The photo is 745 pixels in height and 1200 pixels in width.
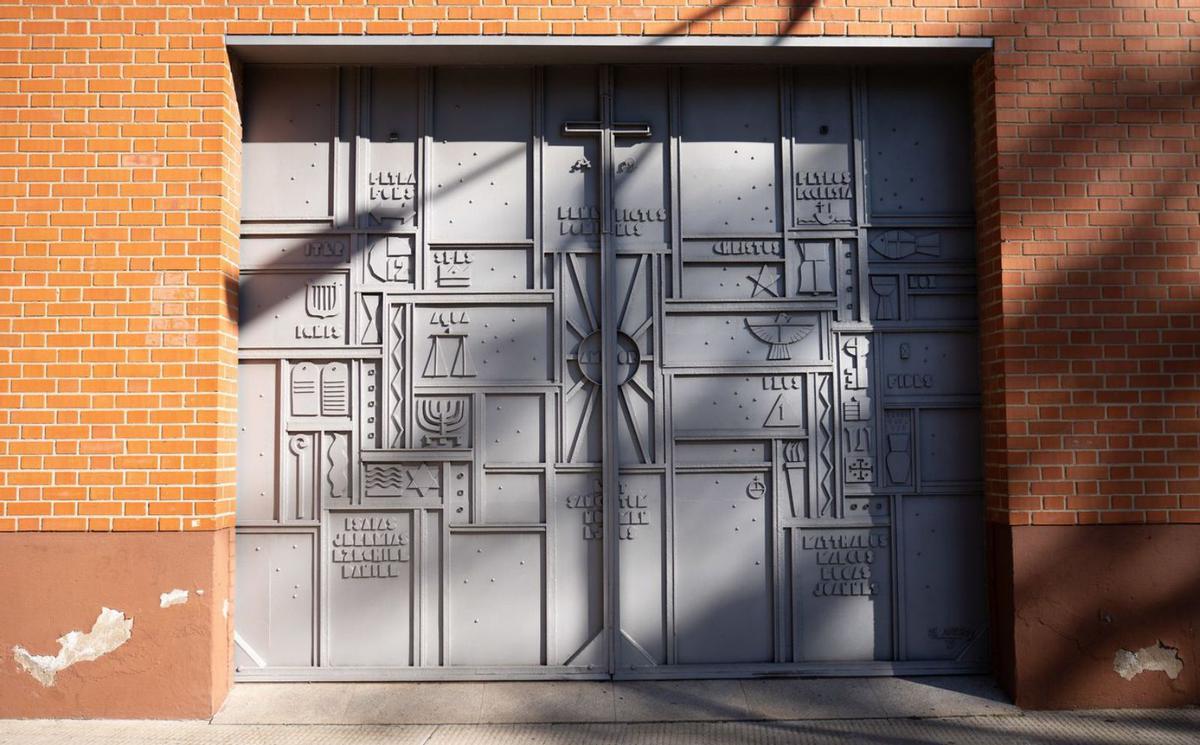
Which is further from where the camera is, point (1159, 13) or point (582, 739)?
point (1159, 13)

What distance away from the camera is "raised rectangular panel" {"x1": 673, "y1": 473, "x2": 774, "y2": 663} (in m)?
5.30

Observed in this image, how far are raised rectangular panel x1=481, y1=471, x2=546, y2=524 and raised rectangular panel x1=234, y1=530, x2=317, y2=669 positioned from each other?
994mm

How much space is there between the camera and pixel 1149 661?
502cm

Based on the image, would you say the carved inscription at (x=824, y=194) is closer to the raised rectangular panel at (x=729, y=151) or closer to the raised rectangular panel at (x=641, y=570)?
the raised rectangular panel at (x=729, y=151)

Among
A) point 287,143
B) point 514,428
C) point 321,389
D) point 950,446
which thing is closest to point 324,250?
point 287,143

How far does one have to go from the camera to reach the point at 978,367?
5.45m

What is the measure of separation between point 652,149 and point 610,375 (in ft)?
4.35

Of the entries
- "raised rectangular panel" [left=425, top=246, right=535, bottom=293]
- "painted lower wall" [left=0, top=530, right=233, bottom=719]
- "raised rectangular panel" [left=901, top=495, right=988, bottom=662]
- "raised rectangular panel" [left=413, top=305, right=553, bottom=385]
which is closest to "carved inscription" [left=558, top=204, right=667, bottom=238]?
"raised rectangular panel" [left=425, top=246, right=535, bottom=293]

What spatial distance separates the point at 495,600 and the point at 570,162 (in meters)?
2.49

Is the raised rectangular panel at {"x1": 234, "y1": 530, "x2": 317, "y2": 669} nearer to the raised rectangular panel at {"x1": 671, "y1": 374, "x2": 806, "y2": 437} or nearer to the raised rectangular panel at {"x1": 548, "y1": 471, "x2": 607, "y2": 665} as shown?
the raised rectangular panel at {"x1": 548, "y1": 471, "x2": 607, "y2": 665}

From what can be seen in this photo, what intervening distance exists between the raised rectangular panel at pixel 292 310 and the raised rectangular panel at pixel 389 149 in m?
0.44

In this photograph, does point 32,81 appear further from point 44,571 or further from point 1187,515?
point 1187,515

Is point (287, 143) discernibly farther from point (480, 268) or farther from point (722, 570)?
point (722, 570)

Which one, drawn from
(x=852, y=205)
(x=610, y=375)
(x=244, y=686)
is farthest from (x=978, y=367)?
(x=244, y=686)
